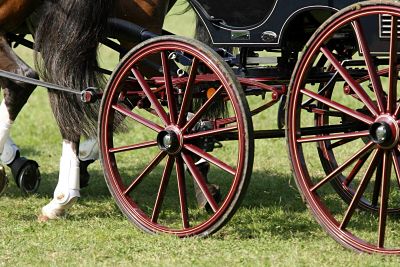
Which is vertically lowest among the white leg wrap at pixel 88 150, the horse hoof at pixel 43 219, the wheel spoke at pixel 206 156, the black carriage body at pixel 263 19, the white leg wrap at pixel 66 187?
the horse hoof at pixel 43 219

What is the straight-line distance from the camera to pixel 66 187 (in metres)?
5.91

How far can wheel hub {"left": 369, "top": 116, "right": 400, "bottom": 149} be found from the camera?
4.45m

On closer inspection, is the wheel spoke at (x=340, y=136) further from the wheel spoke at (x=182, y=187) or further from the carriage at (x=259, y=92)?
the wheel spoke at (x=182, y=187)

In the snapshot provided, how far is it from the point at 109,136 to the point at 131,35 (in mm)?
793

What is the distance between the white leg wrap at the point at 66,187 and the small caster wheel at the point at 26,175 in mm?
979

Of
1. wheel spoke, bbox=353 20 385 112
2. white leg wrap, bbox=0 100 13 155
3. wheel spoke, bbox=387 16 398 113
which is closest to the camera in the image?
wheel spoke, bbox=387 16 398 113

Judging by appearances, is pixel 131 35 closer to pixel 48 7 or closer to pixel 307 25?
pixel 48 7

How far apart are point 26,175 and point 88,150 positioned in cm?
50

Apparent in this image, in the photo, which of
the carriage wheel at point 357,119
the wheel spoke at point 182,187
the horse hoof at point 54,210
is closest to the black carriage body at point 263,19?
the carriage wheel at point 357,119

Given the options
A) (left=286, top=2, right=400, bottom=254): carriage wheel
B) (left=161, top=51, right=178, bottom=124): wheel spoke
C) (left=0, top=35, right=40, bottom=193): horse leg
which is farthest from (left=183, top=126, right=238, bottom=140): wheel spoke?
(left=0, top=35, right=40, bottom=193): horse leg

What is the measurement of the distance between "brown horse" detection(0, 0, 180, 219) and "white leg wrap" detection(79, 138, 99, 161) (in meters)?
0.75

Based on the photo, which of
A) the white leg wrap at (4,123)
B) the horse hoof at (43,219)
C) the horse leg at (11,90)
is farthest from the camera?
the white leg wrap at (4,123)

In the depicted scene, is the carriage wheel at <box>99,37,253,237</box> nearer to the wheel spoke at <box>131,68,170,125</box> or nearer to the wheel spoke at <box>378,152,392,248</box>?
the wheel spoke at <box>131,68,170,125</box>

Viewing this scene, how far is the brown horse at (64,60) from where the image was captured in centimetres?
568
